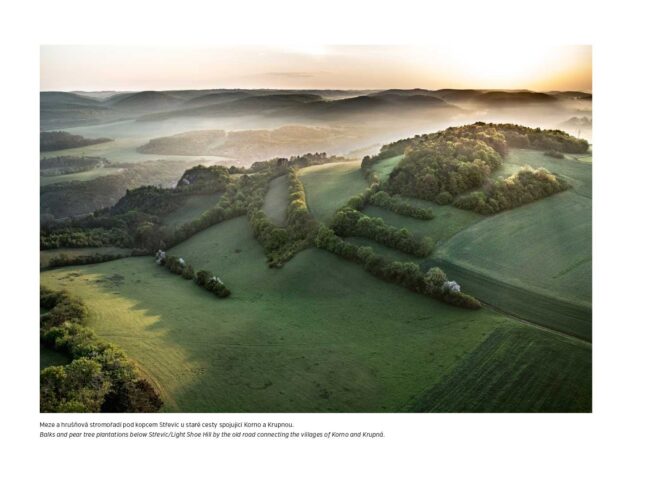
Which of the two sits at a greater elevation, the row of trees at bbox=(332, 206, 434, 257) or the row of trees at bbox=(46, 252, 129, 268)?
the row of trees at bbox=(332, 206, 434, 257)

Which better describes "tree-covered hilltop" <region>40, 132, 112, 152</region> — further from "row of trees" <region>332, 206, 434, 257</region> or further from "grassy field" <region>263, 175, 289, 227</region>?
"row of trees" <region>332, 206, 434, 257</region>

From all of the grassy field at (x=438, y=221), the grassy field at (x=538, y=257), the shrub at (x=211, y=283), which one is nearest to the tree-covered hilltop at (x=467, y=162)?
the grassy field at (x=438, y=221)

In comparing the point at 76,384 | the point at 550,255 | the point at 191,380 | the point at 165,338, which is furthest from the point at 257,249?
the point at 550,255

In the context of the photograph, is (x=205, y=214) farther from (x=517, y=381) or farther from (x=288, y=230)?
(x=517, y=381)

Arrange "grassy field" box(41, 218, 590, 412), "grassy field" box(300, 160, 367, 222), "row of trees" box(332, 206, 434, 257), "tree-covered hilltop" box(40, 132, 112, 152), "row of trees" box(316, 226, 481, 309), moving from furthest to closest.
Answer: "grassy field" box(300, 160, 367, 222), "row of trees" box(332, 206, 434, 257), "tree-covered hilltop" box(40, 132, 112, 152), "row of trees" box(316, 226, 481, 309), "grassy field" box(41, 218, 590, 412)

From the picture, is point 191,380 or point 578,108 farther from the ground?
point 578,108

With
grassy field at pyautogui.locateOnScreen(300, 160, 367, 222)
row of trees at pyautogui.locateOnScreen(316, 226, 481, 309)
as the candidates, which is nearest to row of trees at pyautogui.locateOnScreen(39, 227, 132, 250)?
grassy field at pyautogui.locateOnScreen(300, 160, 367, 222)
